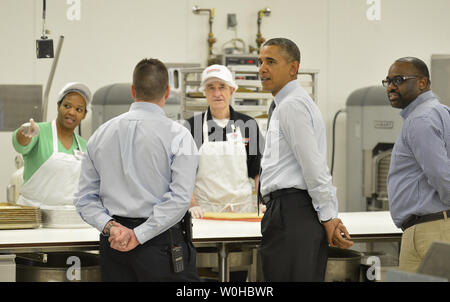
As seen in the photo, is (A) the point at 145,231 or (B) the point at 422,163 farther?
(B) the point at 422,163

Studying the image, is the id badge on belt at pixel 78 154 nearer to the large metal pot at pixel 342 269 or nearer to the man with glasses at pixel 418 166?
the large metal pot at pixel 342 269

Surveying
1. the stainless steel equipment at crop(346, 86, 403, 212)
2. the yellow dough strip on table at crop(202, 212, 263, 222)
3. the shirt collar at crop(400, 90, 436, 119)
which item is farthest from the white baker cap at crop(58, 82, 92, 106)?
the stainless steel equipment at crop(346, 86, 403, 212)

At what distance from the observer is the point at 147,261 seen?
2.21 meters

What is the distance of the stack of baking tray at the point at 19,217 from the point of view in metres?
2.79

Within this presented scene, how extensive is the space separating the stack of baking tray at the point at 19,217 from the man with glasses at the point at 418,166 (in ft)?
5.30

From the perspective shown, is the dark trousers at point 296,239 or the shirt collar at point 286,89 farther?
the shirt collar at point 286,89

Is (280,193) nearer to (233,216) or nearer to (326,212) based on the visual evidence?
(326,212)

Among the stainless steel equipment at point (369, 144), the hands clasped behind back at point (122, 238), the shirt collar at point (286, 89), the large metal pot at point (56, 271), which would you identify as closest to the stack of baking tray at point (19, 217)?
the large metal pot at point (56, 271)

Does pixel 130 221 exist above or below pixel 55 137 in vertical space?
below

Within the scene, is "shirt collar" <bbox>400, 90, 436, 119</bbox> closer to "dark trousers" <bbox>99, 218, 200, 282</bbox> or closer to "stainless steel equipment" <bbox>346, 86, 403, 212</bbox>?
"dark trousers" <bbox>99, 218, 200, 282</bbox>

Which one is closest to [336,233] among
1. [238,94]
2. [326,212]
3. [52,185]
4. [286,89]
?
[326,212]

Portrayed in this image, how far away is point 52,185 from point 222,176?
0.93 meters
